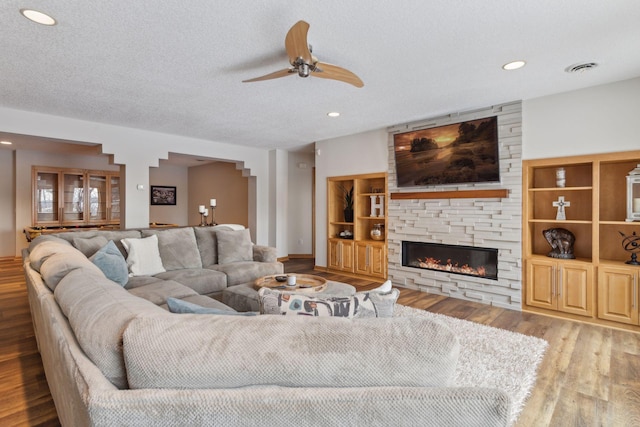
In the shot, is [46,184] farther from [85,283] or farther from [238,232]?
[85,283]

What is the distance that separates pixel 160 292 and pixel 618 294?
433 centimetres

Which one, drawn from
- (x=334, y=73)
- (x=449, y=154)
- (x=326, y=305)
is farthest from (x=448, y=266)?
(x=326, y=305)

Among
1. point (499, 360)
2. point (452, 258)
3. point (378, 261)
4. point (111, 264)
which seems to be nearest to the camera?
point (499, 360)

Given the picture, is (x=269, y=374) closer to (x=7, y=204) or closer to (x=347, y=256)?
(x=347, y=256)

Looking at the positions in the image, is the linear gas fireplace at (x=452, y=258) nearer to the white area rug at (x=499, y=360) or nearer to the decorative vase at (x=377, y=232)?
the decorative vase at (x=377, y=232)

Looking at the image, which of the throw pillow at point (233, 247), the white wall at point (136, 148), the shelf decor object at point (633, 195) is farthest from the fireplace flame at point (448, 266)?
the white wall at point (136, 148)

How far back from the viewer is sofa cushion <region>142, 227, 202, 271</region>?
3736 mm

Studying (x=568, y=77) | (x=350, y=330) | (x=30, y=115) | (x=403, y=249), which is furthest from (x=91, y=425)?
(x=30, y=115)

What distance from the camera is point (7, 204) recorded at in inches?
262

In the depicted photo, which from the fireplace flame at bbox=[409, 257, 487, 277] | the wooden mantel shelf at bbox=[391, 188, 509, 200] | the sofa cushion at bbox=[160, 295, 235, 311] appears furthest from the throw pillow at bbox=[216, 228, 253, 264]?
the fireplace flame at bbox=[409, 257, 487, 277]

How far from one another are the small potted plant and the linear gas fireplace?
48.5 inches

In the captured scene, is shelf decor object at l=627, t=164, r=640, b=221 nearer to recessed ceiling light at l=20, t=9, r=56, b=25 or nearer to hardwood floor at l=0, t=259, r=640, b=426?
hardwood floor at l=0, t=259, r=640, b=426

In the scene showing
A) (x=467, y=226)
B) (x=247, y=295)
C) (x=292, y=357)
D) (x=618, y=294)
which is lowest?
(x=618, y=294)

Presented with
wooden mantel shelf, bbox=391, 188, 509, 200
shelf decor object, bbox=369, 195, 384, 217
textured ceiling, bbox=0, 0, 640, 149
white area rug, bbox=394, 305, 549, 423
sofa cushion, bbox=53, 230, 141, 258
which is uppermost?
textured ceiling, bbox=0, 0, 640, 149
